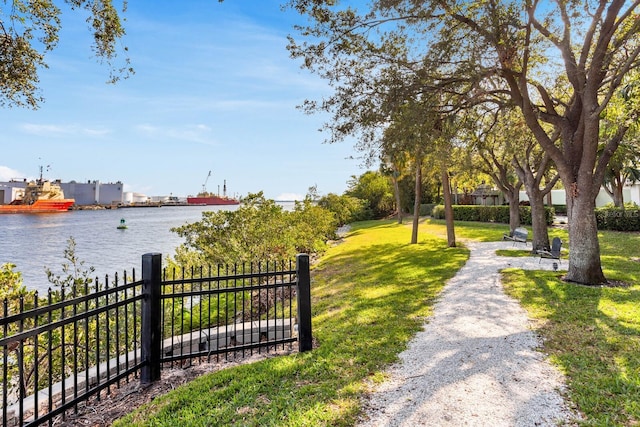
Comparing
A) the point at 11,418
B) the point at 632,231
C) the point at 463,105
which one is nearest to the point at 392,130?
the point at 463,105

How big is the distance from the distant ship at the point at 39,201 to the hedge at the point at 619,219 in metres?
84.4

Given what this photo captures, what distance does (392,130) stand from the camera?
9344 millimetres

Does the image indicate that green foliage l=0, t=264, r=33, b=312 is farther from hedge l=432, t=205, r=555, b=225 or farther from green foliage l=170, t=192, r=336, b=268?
hedge l=432, t=205, r=555, b=225

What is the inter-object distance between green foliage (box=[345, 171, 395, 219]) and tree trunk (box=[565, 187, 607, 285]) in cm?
3688

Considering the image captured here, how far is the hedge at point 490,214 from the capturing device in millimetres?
25672

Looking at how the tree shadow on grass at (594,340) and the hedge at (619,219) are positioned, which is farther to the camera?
the hedge at (619,219)

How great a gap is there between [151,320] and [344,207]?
1283 inches

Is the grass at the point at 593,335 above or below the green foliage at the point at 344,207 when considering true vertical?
below

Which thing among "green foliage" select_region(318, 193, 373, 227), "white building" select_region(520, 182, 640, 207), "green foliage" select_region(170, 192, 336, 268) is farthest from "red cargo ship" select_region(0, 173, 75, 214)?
"white building" select_region(520, 182, 640, 207)

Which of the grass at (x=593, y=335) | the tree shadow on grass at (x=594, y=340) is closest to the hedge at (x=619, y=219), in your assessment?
the grass at (x=593, y=335)

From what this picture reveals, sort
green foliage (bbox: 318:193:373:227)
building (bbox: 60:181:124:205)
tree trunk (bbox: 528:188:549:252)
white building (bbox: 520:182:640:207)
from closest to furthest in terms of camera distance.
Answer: tree trunk (bbox: 528:188:549:252) → white building (bbox: 520:182:640:207) → green foliage (bbox: 318:193:373:227) → building (bbox: 60:181:124:205)

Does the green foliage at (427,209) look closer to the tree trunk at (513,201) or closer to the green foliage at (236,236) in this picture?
the tree trunk at (513,201)

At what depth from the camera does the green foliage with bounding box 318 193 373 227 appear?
35.0m

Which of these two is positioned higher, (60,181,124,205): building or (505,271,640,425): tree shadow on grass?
(60,181,124,205): building
